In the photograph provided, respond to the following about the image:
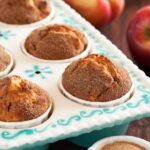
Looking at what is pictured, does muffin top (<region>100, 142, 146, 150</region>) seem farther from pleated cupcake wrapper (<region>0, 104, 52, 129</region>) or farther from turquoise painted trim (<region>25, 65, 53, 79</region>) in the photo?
turquoise painted trim (<region>25, 65, 53, 79</region>)

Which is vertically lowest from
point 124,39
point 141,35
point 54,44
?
point 124,39

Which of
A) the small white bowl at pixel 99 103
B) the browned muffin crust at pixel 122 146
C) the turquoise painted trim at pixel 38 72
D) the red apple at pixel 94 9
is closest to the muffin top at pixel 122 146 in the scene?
the browned muffin crust at pixel 122 146

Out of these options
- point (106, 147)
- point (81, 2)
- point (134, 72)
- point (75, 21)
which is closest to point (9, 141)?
point (106, 147)

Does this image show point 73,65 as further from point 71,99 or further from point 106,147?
point 106,147

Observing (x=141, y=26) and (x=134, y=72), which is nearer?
(x=134, y=72)

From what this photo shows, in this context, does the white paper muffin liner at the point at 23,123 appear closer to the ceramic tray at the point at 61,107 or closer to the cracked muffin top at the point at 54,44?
the ceramic tray at the point at 61,107

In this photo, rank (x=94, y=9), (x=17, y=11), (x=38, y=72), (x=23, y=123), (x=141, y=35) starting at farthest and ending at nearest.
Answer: (x=94, y=9)
(x=141, y=35)
(x=17, y=11)
(x=38, y=72)
(x=23, y=123)

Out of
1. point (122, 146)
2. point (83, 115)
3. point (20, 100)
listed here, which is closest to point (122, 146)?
point (122, 146)

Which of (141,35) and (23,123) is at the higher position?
(23,123)

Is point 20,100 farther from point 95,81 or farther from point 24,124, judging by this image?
point 95,81
